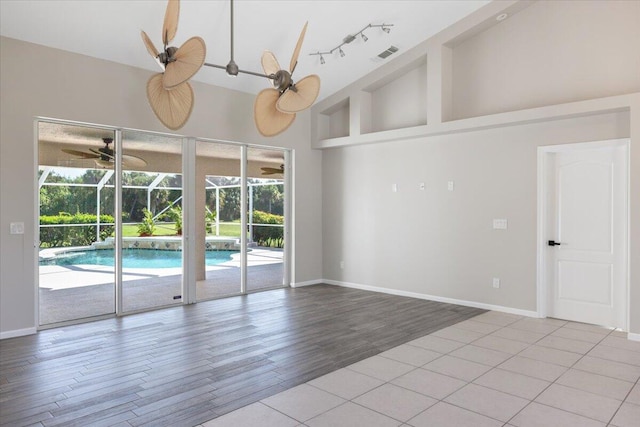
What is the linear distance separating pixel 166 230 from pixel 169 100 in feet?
8.65

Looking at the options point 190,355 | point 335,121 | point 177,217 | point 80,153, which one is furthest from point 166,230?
point 335,121

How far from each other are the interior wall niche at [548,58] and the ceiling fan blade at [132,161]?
447 cm

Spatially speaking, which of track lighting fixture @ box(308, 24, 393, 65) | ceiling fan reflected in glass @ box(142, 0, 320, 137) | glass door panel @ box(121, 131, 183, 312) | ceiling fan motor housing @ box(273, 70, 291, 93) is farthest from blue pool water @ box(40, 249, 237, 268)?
track lighting fixture @ box(308, 24, 393, 65)

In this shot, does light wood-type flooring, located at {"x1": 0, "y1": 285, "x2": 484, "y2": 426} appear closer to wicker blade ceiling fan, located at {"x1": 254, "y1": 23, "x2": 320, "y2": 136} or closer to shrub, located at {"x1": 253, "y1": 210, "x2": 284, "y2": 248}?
shrub, located at {"x1": 253, "y1": 210, "x2": 284, "y2": 248}

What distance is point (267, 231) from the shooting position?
7465 mm

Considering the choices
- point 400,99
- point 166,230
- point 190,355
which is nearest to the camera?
point 190,355

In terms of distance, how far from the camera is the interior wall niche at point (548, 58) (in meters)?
4.95

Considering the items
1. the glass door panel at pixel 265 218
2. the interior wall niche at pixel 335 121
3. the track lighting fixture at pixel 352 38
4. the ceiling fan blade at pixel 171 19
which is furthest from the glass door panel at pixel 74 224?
the interior wall niche at pixel 335 121

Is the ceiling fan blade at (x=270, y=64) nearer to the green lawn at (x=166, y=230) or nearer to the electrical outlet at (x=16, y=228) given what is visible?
the green lawn at (x=166, y=230)

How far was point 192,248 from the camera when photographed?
6383 millimetres

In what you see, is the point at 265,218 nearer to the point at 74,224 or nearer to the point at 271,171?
the point at 271,171

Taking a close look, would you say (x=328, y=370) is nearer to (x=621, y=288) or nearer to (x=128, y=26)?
(x=621, y=288)

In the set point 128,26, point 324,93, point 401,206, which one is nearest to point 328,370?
point 401,206

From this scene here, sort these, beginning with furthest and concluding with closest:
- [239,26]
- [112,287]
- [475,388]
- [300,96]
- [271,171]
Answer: [271,171] < [112,287] < [239,26] < [300,96] < [475,388]
